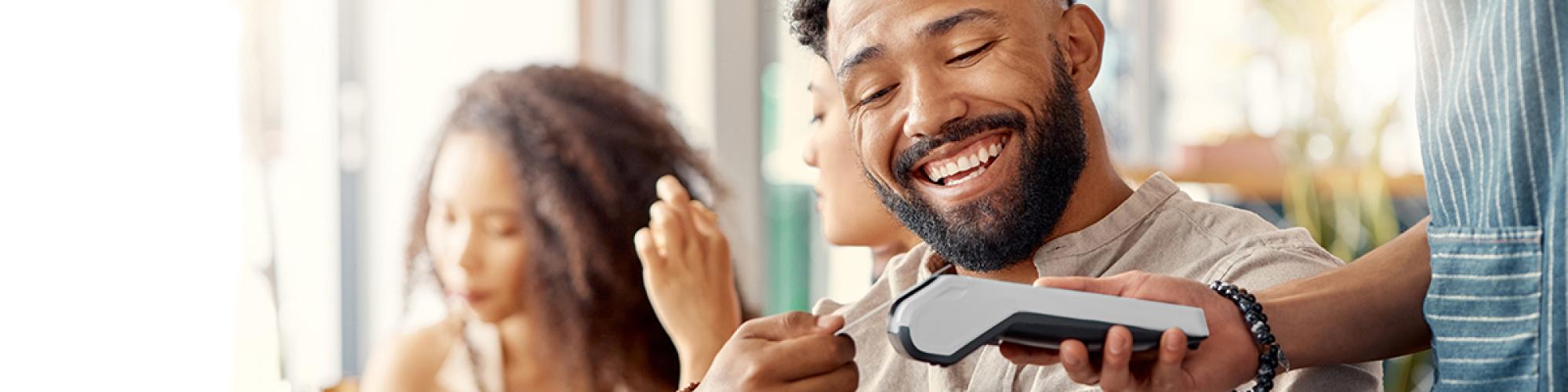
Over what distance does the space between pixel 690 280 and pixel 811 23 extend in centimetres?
31

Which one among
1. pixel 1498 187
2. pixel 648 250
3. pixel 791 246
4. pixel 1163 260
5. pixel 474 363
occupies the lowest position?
pixel 791 246

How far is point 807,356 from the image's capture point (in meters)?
0.77

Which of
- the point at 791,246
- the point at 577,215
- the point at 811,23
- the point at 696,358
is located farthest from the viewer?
the point at 791,246

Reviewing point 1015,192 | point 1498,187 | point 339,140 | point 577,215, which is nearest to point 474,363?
point 577,215

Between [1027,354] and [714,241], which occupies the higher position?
[1027,354]

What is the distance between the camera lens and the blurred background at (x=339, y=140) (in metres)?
0.99

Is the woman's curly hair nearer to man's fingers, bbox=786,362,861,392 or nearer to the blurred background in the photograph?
the blurred background

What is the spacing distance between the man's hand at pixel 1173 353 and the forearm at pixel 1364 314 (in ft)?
0.07

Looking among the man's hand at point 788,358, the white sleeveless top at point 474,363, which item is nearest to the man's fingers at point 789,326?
the man's hand at point 788,358

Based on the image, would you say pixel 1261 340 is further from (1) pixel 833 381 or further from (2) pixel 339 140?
(2) pixel 339 140

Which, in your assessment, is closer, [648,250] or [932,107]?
[932,107]

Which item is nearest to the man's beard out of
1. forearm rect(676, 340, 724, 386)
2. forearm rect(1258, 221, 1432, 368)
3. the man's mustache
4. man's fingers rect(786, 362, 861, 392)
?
the man's mustache

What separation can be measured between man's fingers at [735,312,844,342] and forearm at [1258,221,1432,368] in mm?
260

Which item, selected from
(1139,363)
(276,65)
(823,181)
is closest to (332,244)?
(276,65)
